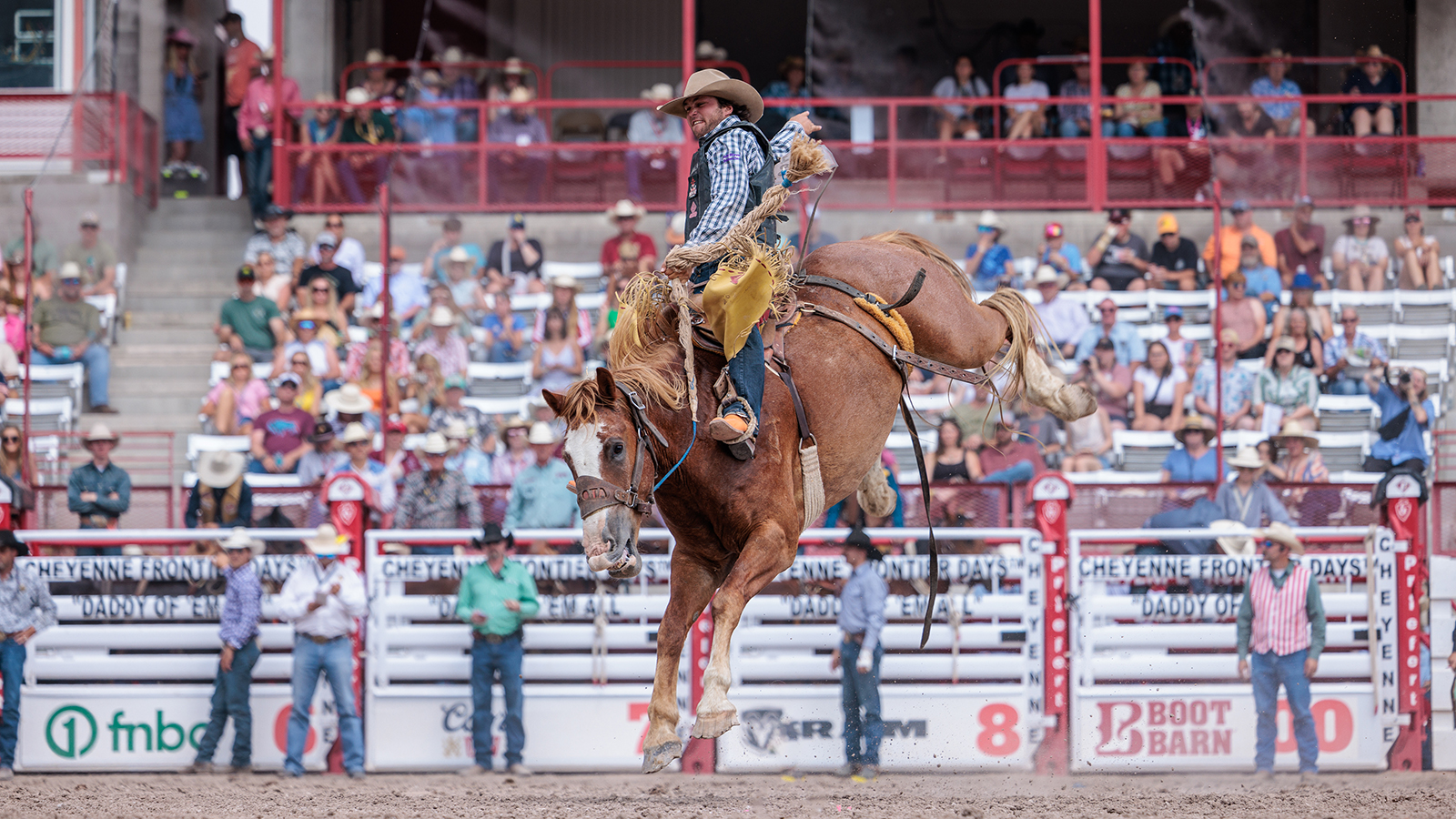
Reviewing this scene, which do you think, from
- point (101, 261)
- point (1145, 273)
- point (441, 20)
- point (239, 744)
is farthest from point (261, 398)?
point (1145, 273)

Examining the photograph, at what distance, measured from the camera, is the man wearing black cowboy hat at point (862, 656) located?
1045 cm

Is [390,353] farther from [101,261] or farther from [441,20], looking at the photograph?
[441,20]

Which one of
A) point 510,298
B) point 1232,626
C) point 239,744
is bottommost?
point 239,744

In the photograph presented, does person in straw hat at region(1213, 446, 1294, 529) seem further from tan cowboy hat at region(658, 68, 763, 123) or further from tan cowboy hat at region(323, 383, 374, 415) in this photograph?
tan cowboy hat at region(323, 383, 374, 415)

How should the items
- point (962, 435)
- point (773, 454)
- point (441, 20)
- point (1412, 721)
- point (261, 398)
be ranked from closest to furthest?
1. point (773, 454)
2. point (1412, 721)
3. point (962, 435)
4. point (261, 398)
5. point (441, 20)

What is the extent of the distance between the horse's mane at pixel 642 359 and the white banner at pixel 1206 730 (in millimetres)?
5591

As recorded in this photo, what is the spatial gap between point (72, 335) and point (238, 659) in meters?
4.07

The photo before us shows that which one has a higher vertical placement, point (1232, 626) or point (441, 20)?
point (441, 20)

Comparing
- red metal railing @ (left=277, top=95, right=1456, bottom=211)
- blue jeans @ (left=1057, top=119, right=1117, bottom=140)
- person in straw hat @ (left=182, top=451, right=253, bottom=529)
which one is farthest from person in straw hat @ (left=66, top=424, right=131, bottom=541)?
blue jeans @ (left=1057, top=119, right=1117, bottom=140)

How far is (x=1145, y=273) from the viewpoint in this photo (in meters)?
13.3

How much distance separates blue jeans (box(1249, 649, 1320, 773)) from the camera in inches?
410

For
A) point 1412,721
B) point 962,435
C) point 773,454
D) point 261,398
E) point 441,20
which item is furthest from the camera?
point 441,20

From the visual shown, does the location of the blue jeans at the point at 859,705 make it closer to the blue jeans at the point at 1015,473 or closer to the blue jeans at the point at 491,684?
the blue jeans at the point at 1015,473

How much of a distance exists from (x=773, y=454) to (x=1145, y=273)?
7.99 metres
